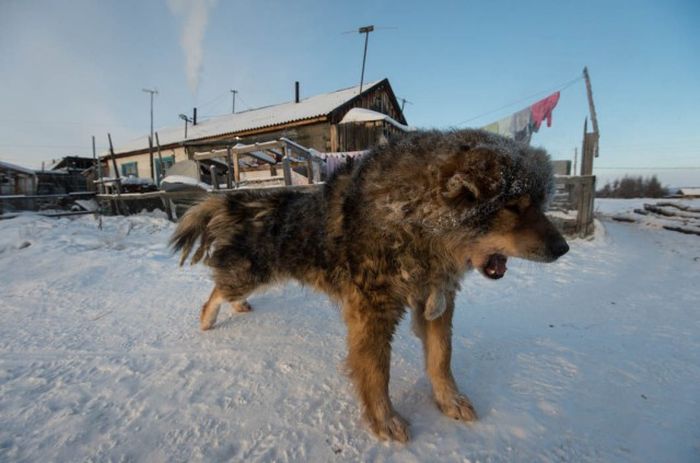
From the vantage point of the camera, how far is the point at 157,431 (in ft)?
5.80

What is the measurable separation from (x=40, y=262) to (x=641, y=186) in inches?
1820

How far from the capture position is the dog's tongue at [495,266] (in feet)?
6.31

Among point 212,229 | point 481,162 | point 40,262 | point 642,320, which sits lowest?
point 642,320

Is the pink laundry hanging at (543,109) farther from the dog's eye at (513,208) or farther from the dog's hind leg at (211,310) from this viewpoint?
the dog's hind leg at (211,310)

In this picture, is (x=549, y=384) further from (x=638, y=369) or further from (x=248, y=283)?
(x=248, y=283)

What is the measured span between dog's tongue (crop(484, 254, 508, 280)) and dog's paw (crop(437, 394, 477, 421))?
2.70 ft

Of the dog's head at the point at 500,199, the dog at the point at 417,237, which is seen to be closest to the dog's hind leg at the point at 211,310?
the dog at the point at 417,237

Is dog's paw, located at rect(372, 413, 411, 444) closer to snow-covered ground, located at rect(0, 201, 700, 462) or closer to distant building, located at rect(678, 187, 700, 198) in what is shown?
snow-covered ground, located at rect(0, 201, 700, 462)

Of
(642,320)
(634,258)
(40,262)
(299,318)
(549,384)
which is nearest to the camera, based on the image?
(549,384)

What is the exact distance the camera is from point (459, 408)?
200 cm

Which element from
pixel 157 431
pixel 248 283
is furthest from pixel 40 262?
pixel 157 431

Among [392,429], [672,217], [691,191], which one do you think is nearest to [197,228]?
[392,429]

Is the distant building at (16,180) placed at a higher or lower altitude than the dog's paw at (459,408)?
higher

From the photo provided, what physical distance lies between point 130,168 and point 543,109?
102 ft
